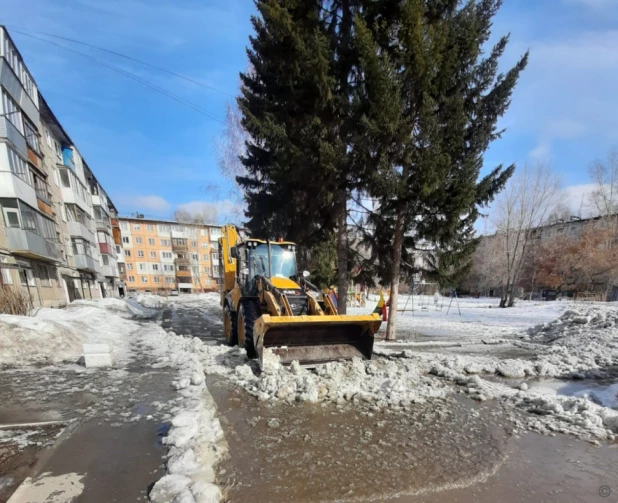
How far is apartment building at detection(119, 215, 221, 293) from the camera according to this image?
2392 inches

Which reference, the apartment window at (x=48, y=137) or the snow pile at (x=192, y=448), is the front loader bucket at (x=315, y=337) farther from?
the apartment window at (x=48, y=137)

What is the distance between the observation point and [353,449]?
3.47 meters

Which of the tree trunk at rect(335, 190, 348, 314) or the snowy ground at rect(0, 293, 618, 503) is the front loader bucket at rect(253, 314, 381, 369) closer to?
the snowy ground at rect(0, 293, 618, 503)

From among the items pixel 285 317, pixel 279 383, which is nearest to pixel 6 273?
pixel 285 317

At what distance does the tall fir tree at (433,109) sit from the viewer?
27.0ft

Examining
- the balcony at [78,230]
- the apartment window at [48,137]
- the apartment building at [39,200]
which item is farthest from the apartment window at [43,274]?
the apartment window at [48,137]

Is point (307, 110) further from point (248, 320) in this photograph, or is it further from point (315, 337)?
point (315, 337)

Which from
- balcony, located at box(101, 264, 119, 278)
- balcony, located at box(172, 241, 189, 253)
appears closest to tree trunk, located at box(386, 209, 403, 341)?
balcony, located at box(101, 264, 119, 278)

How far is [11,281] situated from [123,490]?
1769 centimetres

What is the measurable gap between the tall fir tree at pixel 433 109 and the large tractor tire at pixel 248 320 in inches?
189

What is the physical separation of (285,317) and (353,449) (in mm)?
2638

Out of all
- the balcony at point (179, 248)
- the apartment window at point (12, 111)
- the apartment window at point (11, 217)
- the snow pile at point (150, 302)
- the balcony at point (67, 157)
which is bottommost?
the snow pile at point (150, 302)

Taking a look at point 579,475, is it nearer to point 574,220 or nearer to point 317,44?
point 317,44

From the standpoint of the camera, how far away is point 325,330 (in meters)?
6.34
